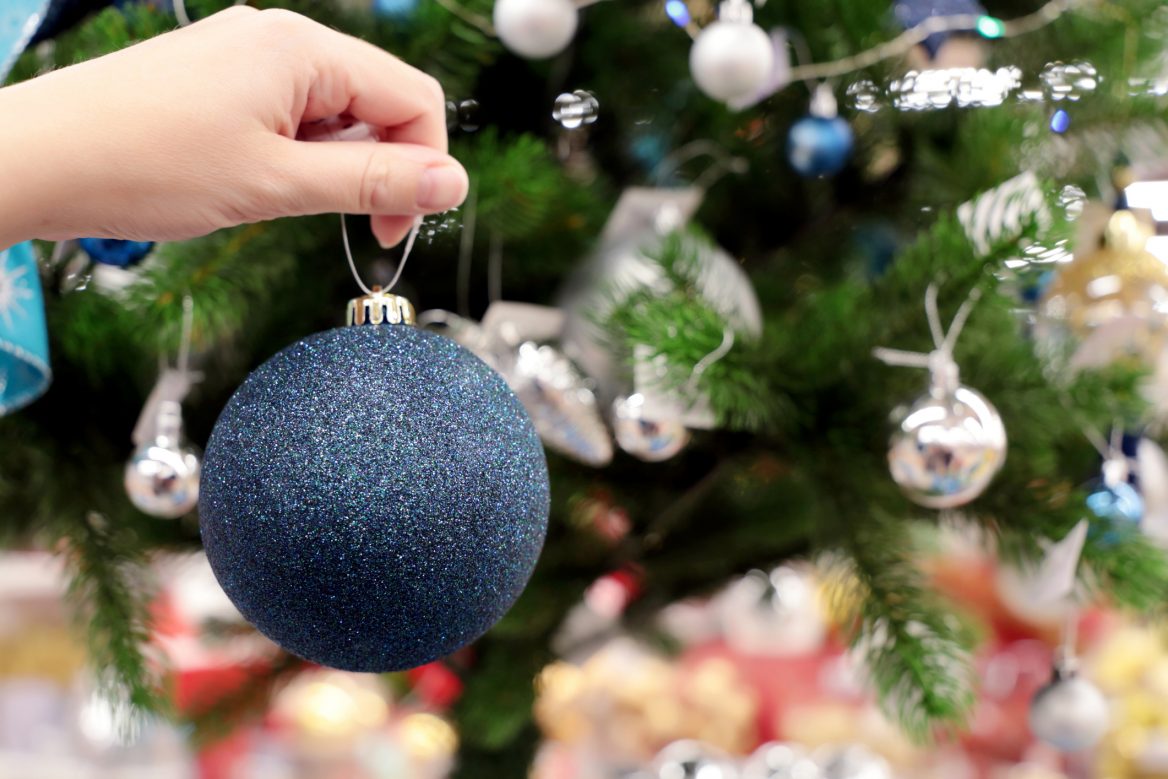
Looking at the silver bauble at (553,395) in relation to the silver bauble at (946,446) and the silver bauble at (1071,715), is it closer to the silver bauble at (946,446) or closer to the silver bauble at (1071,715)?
the silver bauble at (946,446)

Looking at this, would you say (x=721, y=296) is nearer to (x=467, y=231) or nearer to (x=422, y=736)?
(x=467, y=231)

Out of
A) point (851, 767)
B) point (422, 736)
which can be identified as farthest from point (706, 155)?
point (422, 736)

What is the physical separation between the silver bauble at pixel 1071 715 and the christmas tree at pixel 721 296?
12 cm

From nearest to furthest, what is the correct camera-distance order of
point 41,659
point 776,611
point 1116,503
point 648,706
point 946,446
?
1. point 946,446
2. point 1116,503
3. point 776,611
4. point 648,706
5. point 41,659

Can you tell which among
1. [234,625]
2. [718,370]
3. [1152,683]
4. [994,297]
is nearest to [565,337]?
[718,370]

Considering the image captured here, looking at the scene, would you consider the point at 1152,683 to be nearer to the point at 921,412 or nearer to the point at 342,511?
the point at 921,412

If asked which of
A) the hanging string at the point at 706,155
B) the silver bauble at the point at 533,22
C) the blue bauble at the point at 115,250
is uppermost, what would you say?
the silver bauble at the point at 533,22

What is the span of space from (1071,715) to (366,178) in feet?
2.12

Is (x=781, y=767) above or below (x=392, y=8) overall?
below

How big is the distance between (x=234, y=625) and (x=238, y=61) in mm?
645

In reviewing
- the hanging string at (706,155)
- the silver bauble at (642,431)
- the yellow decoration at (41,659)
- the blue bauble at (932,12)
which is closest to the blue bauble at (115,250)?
the silver bauble at (642,431)

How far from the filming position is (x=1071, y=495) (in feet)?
2.07

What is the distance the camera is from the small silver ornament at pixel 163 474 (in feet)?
1.89

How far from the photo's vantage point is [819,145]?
0.69 m
